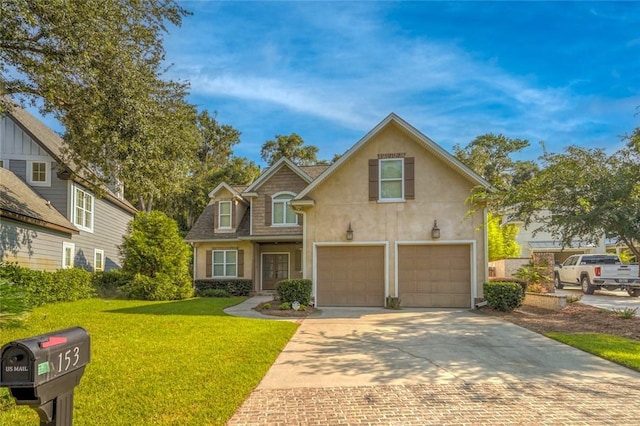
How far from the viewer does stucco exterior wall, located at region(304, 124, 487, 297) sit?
14.1 meters

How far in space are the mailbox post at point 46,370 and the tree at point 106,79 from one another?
9857mm

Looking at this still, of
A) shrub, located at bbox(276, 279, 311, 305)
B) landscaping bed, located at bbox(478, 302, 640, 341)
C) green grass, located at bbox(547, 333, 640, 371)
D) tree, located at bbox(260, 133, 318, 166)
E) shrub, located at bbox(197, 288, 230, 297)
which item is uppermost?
tree, located at bbox(260, 133, 318, 166)

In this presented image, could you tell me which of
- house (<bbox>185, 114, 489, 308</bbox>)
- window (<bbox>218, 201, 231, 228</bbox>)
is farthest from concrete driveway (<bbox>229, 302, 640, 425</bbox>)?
window (<bbox>218, 201, 231, 228</bbox>)

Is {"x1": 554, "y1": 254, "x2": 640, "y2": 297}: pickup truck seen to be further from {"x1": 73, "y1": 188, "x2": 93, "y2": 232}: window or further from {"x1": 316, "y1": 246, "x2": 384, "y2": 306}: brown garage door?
{"x1": 73, "y1": 188, "x2": 93, "y2": 232}: window

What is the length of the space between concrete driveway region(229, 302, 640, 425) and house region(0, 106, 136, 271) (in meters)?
11.7

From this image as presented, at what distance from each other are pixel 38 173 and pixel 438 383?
18.7 meters

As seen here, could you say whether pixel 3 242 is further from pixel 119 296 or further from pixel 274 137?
pixel 274 137

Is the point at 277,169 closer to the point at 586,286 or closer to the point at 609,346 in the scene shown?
the point at 609,346

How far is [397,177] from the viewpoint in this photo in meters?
14.6

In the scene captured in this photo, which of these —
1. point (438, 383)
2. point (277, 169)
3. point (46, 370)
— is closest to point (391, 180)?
point (277, 169)

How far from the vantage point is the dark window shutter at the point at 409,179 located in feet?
47.3

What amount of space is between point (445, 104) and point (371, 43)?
186 inches

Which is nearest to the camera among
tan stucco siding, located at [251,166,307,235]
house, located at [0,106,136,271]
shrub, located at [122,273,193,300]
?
house, located at [0,106,136,271]

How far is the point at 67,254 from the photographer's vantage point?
17781mm
